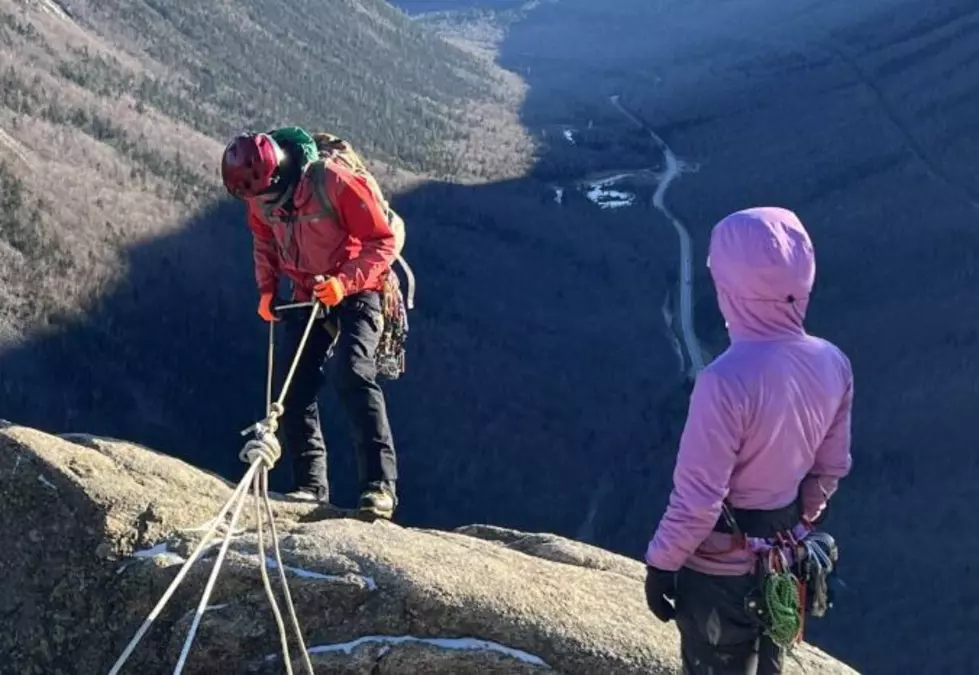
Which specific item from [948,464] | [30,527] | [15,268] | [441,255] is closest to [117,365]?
[15,268]

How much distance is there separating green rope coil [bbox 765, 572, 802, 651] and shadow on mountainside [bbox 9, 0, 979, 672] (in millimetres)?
56782

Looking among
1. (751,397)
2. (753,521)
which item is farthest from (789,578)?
(751,397)

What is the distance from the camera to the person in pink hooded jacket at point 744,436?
6055 millimetres

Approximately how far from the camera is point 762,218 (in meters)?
6.10

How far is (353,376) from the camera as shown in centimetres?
952

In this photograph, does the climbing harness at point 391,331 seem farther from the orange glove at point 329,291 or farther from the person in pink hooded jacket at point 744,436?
the person in pink hooded jacket at point 744,436

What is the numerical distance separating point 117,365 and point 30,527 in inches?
3176

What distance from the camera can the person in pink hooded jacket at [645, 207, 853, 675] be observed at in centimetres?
605

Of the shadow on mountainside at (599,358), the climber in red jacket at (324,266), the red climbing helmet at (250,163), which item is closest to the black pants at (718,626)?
the climber in red jacket at (324,266)

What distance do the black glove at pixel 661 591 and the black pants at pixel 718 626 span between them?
0.27 feet

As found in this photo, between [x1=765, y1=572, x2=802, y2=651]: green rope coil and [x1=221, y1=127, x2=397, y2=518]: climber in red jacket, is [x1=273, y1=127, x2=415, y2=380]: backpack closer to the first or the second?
[x1=221, y1=127, x2=397, y2=518]: climber in red jacket

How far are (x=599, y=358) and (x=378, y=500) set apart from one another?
8803 centimetres

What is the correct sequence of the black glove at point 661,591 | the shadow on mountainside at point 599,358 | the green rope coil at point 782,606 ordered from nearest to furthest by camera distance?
the green rope coil at point 782,606 < the black glove at point 661,591 < the shadow on mountainside at point 599,358

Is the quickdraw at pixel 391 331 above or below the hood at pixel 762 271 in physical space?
below
